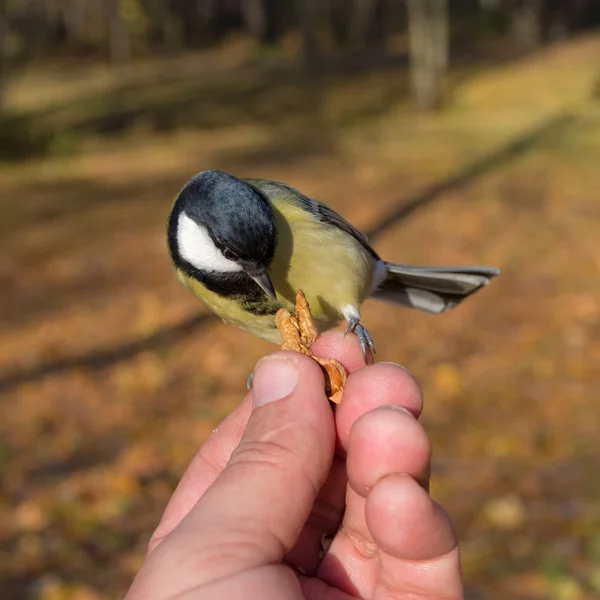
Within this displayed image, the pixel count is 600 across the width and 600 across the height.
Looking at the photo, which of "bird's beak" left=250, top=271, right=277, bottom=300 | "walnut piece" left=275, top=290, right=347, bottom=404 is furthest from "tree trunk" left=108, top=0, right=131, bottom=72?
"walnut piece" left=275, top=290, right=347, bottom=404

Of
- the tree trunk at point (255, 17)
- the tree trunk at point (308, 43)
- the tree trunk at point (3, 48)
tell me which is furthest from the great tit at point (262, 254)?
the tree trunk at point (255, 17)

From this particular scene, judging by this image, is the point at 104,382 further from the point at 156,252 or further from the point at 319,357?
the point at 319,357

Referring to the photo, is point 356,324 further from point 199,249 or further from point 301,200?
point 199,249

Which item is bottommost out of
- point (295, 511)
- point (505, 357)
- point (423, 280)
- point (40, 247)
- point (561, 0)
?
point (561, 0)

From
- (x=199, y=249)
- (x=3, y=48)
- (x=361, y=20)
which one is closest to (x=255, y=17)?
(x=361, y=20)

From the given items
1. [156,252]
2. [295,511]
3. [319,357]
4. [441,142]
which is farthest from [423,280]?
[441,142]

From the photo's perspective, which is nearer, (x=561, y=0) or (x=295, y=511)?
(x=295, y=511)
